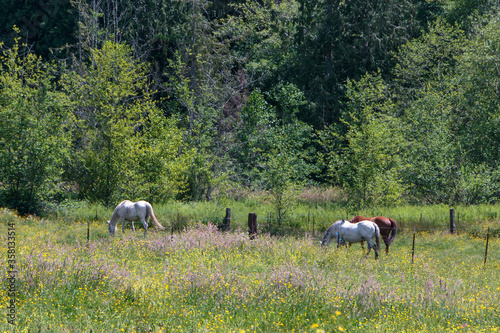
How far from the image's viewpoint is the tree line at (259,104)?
2941 centimetres

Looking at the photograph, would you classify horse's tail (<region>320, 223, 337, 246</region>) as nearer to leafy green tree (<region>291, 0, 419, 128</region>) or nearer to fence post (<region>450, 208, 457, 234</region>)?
fence post (<region>450, 208, 457, 234</region>)

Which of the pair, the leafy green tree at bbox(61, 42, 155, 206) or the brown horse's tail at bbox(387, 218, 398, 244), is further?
the leafy green tree at bbox(61, 42, 155, 206)

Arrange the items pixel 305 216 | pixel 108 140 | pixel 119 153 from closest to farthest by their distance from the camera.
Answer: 1. pixel 305 216
2. pixel 119 153
3. pixel 108 140

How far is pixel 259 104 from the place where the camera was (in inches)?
1576

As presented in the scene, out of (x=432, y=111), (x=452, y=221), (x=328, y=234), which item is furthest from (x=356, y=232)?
(x=432, y=111)

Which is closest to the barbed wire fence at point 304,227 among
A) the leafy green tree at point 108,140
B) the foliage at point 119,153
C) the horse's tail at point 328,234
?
the horse's tail at point 328,234

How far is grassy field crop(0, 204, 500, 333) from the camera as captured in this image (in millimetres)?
10266

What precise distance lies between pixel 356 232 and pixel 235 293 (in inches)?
A: 350

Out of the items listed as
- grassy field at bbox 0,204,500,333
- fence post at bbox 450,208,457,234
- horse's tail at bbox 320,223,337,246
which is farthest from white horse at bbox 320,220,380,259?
fence post at bbox 450,208,457,234

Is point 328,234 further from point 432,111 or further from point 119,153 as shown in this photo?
point 432,111

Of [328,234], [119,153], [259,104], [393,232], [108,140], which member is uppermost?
[259,104]

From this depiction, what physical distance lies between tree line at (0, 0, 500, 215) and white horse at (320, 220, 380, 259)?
27.3 ft

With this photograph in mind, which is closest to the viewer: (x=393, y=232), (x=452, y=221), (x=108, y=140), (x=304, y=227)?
(x=393, y=232)

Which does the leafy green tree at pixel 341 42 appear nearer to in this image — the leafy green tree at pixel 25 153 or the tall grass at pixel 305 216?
the tall grass at pixel 305 216
